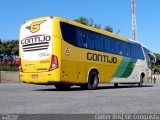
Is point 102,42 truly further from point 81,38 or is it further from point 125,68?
point 125,68

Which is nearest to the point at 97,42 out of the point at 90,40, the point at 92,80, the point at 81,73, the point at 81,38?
the point at 90,40

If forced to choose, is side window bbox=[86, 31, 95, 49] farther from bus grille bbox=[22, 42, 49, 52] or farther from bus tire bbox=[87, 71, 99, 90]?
bus grille bbox=[22, 42, 49, 52]

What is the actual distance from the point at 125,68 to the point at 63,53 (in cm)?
777

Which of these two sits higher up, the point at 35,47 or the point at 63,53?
the point at 35,47

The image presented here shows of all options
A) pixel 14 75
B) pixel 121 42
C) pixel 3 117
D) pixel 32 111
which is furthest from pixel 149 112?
pixel 14 75

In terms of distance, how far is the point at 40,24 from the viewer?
17.4m

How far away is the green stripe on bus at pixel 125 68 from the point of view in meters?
23.0

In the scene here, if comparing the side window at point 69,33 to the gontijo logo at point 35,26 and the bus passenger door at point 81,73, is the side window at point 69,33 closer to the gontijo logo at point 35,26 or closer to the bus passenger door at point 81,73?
the gontijo logo at point 35,26

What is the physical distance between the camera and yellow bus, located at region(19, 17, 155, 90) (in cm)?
1689

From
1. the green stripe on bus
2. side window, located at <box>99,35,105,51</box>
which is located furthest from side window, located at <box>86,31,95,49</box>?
the green stripe on bus

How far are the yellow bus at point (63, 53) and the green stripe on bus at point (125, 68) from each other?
1.66 meters

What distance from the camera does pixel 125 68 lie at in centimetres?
2386

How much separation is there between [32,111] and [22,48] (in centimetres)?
924

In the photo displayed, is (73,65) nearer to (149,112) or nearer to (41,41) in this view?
(41,41)
